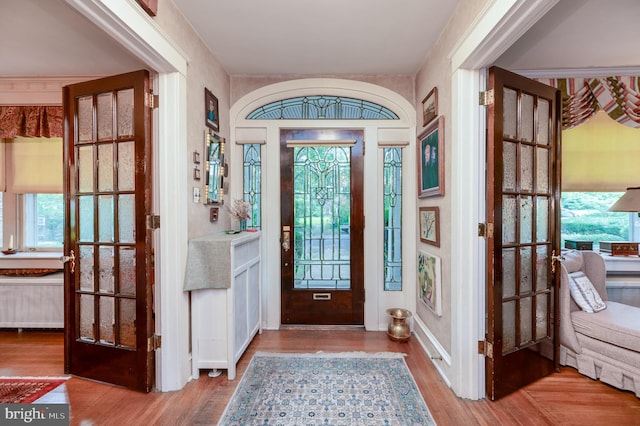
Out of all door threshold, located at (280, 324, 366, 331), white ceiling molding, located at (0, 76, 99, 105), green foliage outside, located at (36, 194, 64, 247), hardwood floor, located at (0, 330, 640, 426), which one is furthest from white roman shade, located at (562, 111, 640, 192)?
green foliage outside, located at (36, 194, 64, 247)

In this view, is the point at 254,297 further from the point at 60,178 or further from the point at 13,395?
the point at 60,178

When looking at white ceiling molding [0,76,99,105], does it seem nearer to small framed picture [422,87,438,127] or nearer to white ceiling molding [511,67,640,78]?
small framed picture [422,87,438,127]

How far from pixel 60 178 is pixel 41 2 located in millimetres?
2108

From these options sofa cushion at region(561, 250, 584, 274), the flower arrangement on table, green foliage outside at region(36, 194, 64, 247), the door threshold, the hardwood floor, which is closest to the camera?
the hardwood floor

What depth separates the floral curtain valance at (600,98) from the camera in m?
2.96

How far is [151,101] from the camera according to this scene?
2.18 meters

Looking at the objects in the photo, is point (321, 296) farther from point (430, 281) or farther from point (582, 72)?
point (582, 72)

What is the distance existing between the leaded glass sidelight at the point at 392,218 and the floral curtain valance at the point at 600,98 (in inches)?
65.7

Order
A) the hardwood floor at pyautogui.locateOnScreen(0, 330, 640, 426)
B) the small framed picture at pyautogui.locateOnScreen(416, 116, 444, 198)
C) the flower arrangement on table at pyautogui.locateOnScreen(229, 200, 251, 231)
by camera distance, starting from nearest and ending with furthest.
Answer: the hardwood floor at pyautogui.locateOnScreen(0, 330, 640, 426)
the small framed picture at pyautogui.locateOnScreen(416, 116, 444, 198)
the flower arrangement on table at pyautogui.locateOnScreen(229, 200, 251, 231)

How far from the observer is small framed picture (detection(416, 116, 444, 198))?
8.16 feet

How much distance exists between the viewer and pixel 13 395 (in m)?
2.13

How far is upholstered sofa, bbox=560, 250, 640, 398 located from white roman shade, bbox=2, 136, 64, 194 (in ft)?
17.3

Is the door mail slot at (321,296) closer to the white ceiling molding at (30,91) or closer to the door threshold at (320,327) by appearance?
the door threshold at (320,327)

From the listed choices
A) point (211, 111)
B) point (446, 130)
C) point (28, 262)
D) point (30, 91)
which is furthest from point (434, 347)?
point (30, 91)
